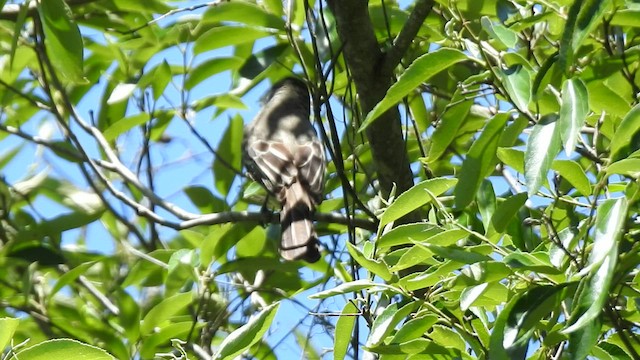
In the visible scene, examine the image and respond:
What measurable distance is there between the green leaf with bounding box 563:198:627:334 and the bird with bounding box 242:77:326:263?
122 inches

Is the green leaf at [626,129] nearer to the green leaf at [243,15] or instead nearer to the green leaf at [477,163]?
the green leaf at [477,163]

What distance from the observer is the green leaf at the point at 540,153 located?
2848 millimetres

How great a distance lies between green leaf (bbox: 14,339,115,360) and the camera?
3002 mm

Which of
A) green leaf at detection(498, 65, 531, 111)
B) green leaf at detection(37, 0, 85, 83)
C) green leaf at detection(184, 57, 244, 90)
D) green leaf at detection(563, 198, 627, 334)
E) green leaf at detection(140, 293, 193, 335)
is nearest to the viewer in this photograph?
green leaf at detection(563, 198, 627, 334)

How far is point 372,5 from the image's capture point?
510 cm

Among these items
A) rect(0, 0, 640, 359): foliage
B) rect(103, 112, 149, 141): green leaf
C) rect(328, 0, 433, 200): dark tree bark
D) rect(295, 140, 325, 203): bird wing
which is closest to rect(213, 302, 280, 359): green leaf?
rect(0, 0, 640, 359): foliage

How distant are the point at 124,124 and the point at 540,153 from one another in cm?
321

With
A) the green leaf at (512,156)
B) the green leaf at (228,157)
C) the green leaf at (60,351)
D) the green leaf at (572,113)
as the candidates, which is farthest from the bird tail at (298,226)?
the green leaf at (572,113)

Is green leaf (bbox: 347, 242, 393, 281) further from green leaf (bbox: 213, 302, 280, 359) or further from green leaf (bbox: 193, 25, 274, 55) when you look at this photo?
green leaf (bbox: 193, 25, 274, 55)

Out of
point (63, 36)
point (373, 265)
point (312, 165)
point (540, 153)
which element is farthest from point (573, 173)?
point (312, 165)

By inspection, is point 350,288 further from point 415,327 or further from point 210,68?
point 210,68

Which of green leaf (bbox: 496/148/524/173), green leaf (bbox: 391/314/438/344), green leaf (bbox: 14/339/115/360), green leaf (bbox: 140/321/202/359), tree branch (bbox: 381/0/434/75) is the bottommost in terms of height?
green leaf (bbox: 140/321/202/359)

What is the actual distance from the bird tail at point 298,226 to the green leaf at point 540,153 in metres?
2.70

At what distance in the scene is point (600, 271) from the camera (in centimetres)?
244
